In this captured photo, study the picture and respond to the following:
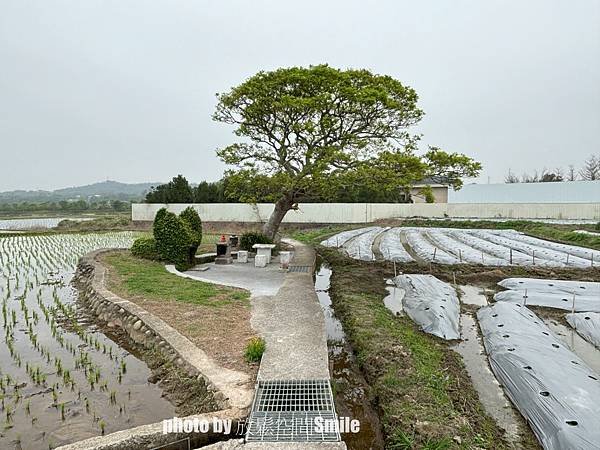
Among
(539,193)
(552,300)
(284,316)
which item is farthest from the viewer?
(539,193)

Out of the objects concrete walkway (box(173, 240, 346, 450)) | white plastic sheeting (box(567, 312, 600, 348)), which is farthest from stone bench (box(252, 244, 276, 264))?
white plastic sheeting (box(567, 312, 600, 348))

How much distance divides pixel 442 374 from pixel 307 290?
3.42 metres

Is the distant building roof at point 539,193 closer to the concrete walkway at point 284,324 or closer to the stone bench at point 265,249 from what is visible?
the stone bench at point 265,249

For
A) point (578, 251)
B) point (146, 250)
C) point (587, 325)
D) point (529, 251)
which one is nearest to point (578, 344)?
point (587, 325)

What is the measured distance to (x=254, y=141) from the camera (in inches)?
463

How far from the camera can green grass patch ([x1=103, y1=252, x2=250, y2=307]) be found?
6.50 meters

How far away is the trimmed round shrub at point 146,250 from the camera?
10297 millimetres

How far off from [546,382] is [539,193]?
26.6 meters

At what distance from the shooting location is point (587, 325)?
528 centimetres

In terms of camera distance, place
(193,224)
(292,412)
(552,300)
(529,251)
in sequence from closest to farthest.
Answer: (292,412)
(552,300)
(193,224)
(529,251)

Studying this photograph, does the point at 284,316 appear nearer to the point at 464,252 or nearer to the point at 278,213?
the point at 278,213

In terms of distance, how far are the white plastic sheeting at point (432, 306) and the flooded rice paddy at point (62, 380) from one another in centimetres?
375

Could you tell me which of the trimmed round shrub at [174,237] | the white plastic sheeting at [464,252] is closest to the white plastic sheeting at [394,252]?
the white plastic sheeting at [464,252]

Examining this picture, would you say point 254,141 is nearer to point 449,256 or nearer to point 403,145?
point 403,145
